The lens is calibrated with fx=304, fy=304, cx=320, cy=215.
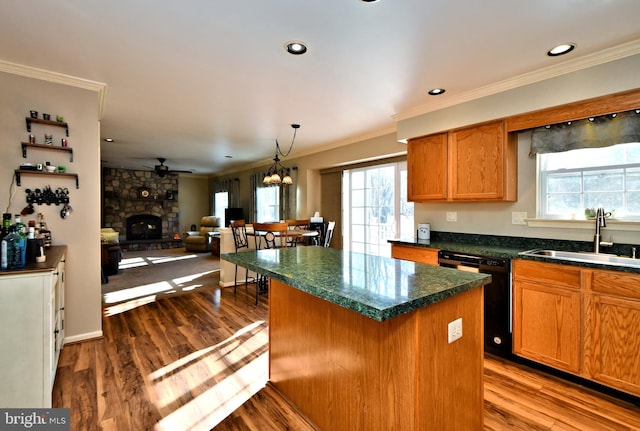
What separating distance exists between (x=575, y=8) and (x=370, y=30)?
46.6 inches

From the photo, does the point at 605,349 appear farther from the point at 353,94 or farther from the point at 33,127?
the point at 33,127

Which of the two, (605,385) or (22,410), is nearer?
(22,410)

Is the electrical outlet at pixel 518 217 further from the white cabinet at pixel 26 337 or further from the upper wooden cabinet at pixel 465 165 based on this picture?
the white cabinet at pixel 26 337

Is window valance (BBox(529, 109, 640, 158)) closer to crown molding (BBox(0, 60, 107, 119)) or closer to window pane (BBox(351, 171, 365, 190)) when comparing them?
window pane (BBox(351, 171, 365, 190))

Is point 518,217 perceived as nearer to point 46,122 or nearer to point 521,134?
point 521,134

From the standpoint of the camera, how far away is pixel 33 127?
2.69m

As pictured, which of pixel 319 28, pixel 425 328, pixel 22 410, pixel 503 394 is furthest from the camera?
pixel 503 394

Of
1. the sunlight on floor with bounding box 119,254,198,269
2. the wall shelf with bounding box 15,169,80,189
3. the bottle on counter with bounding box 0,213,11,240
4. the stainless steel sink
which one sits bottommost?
the sunlight on floor with bounding box 119,254,198,269

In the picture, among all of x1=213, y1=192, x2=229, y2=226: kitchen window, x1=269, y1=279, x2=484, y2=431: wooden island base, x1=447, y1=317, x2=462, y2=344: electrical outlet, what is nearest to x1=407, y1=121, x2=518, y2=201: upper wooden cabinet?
x1=269, y1=279, x2=484, y2=431: wooden island base

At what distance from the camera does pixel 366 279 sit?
1447 millimetres

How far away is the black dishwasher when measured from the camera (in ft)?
8.49

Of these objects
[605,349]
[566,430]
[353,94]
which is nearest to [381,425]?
[566,430]

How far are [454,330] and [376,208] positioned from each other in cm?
365

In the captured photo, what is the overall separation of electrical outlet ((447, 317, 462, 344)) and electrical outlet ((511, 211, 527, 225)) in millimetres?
2111
